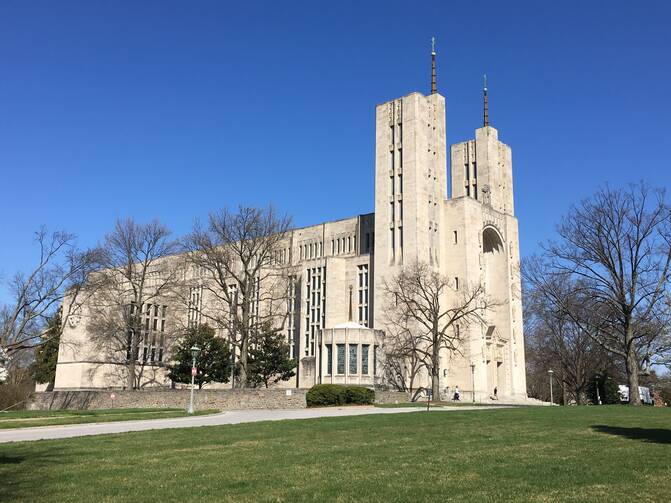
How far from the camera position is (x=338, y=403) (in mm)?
37688

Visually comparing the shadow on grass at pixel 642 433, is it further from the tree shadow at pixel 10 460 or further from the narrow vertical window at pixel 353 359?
the narrow vertical window at pixel 353 359

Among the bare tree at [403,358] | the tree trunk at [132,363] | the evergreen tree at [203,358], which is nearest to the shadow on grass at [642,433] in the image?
the bare tree at [403,358]

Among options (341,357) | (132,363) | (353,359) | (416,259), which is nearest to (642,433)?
(353,359)

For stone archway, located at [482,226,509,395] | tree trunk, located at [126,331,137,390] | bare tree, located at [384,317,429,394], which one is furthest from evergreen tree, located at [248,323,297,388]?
stone archway, located at [482,226,509,395]

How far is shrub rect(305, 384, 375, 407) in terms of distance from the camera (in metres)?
37.6

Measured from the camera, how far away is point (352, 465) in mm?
11070

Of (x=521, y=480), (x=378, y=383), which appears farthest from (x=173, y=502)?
(x=378, y=383)

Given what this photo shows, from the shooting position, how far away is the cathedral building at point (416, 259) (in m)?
65.8

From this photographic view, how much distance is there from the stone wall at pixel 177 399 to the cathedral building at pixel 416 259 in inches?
851

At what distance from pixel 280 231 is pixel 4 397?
2291 cm

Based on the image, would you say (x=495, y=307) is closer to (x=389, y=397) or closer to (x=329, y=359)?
(x=329, y=359)

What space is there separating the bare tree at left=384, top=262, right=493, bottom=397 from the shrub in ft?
57.8

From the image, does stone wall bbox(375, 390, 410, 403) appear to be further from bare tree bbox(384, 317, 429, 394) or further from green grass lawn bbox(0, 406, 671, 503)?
green grass lawn bbox(0, 406, 671, 503)

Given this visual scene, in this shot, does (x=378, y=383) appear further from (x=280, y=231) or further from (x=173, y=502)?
(x=173, y=502)
